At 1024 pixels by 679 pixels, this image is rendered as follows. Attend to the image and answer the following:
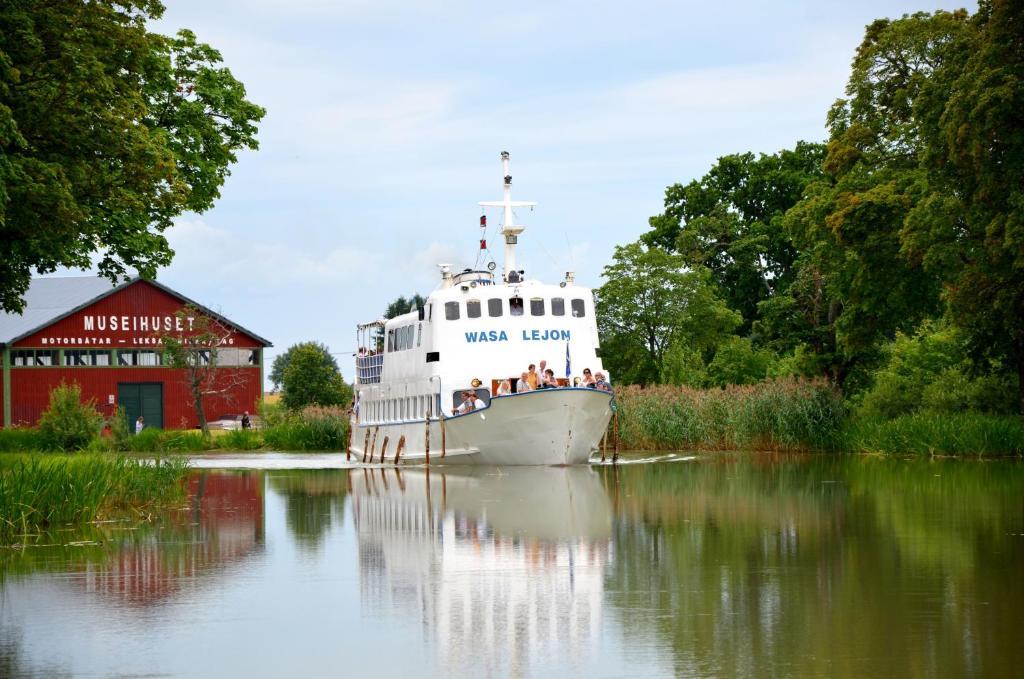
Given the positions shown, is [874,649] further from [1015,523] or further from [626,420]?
[626,420]

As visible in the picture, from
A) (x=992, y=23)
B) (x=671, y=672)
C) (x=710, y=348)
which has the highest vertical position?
(x=992, y=23)

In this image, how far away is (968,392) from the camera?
127 feet

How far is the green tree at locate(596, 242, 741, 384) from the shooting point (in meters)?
65.3

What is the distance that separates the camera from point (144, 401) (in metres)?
71.7

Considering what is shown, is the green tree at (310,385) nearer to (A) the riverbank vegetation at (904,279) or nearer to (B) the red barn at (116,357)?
(B) the red barn at (116,357)

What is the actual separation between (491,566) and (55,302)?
64240mm

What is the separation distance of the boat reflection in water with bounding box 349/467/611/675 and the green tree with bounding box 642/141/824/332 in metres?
45.0

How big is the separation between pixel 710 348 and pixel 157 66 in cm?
3861

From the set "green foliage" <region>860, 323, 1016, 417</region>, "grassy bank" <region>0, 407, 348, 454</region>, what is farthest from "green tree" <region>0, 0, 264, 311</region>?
"grassy bank" <region>0, 407, 348, 454</region>

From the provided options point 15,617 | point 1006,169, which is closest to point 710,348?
point 1006,169

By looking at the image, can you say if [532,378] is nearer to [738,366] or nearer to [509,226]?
[509,226]

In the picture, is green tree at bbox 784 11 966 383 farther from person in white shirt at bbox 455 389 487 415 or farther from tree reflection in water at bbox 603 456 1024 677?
tree reflection in water at bbox 603 456 1024 677

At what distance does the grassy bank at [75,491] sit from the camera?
714 inches

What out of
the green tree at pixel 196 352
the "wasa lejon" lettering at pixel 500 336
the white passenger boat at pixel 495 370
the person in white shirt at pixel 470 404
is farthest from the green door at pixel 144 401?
the person in white shirt at pixel 470 404
